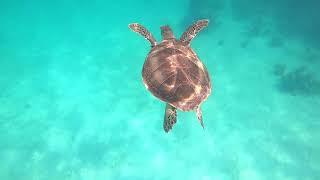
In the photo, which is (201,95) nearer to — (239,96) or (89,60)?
(239,96)

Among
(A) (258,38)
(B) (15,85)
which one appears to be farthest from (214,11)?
(B) (15,85)

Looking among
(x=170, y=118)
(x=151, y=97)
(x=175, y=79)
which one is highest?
(x=175, y=79)

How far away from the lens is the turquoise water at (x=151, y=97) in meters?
9.59

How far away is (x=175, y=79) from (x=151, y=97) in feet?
17.1

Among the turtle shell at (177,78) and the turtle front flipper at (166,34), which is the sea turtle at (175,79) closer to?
the turtle shell at (177,78)

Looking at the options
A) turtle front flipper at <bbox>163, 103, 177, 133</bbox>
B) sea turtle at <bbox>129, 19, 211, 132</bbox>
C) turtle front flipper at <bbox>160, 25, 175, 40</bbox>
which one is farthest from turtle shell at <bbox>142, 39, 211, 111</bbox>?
turtle front flipper at <bbox>160, 25, 175, 40</bbox>

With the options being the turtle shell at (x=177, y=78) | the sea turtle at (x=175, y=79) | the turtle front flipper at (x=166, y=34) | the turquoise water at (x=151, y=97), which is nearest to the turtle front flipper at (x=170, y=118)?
the sea turtle at (x=175, y=79)

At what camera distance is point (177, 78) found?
5555 mm

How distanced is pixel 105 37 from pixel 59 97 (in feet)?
10.1

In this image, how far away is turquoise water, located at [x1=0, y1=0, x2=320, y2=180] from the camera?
9594mm

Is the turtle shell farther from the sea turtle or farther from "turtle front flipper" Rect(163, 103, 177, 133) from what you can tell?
"turtle front flipper" Rect(163, 103, 177, 133)

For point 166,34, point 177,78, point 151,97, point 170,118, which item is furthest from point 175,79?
point 151,97

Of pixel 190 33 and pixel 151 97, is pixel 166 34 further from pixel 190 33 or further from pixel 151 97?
pixel 151 97

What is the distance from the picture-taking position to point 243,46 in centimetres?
1258
